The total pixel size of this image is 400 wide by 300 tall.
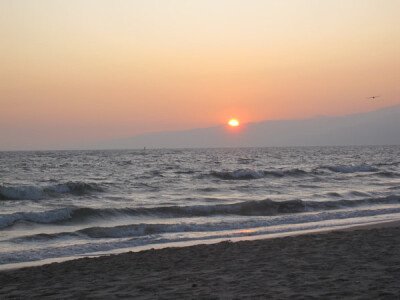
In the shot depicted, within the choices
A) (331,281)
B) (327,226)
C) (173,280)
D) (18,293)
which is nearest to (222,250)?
(173,280)

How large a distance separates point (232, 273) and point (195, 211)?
12.6 meters

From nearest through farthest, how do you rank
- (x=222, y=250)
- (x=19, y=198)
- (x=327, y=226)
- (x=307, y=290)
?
(x=307, y=290), (x=222, y=250), (x=327, y=226), (x=19, y=198)

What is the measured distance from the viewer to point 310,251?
1025cm

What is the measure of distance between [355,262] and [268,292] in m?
2.70

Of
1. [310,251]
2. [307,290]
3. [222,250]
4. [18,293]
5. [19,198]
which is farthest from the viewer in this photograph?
[19,198]

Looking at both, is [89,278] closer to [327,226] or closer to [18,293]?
[18,293]

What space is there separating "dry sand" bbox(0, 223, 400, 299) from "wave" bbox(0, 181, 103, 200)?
62.0 feet

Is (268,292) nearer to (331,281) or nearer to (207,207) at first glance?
(331,281)

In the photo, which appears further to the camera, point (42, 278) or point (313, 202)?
point (313, 202)

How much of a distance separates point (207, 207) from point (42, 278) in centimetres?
1315

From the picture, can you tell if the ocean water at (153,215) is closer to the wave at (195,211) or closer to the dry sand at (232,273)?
the wave at (195,211)

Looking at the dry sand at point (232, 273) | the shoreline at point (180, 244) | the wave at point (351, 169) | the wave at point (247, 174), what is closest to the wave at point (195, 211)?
the shoreline at point (180, 244)

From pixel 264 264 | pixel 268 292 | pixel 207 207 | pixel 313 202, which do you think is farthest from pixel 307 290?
pixel 313 202

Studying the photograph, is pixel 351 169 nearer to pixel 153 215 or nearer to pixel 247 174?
pixel 247 174
